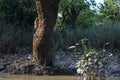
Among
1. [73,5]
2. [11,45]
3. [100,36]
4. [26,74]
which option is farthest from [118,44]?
[73,5]

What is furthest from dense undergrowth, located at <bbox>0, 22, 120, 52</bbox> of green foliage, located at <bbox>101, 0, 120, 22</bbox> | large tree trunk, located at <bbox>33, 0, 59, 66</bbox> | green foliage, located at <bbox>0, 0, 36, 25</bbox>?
green foliage, located at <bbox>101, 0, 120, 22</bbox>

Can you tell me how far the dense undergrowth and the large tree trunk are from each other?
4286mm

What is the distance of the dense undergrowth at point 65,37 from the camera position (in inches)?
835

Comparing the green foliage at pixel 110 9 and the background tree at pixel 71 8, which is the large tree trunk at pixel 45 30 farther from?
the green foliage at pixel 110 9

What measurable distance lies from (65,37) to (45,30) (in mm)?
6978

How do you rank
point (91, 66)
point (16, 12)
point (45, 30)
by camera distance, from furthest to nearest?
→ point (16, 12) < point (45, 30) < point (91, 66)

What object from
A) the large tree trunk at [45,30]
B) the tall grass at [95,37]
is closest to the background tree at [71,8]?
the tall grass at [95,37]

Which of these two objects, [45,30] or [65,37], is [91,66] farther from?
[65,37]

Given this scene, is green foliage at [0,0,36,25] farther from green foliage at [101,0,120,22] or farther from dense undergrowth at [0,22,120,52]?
green foliage at [101,0,120,22]

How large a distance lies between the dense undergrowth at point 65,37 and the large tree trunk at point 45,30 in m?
4.29

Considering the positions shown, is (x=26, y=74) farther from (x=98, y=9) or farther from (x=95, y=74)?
(x=98, y=9)

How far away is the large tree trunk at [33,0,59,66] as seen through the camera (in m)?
16.2

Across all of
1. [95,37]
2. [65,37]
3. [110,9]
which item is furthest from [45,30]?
[110,9]

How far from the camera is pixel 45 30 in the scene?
16.3 m
